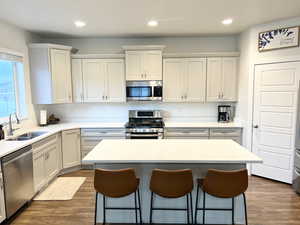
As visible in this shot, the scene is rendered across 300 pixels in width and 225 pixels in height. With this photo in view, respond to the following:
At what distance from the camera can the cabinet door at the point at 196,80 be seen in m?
4.75

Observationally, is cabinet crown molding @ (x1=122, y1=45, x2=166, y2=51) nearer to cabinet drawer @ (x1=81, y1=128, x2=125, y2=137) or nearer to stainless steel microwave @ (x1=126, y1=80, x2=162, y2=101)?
stainless steel microwave @ (x1=126, y1=80, x2=162, y2=101)

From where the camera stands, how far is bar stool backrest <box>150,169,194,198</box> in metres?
2.26

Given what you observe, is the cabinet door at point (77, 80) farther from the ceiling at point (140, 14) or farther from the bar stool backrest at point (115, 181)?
the bar stool backrest at point (115, 181)

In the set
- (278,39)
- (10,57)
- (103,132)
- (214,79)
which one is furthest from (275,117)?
(10,57)

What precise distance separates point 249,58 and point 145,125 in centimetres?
233

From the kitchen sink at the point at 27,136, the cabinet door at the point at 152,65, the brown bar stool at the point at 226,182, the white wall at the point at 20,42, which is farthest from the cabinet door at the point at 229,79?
the white wall at the point at 20,42

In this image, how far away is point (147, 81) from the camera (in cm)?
474

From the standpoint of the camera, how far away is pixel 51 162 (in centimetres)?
Answer: 390

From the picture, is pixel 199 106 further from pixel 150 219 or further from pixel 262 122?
pixel 150 219

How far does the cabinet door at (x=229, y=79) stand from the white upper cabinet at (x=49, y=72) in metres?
3.20

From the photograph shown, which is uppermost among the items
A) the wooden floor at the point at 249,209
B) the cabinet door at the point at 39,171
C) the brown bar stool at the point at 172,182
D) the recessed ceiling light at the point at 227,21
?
the recessed ceiling light at the point at 227,21

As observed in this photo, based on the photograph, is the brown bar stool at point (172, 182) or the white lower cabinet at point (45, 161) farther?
the white lower cabinet at point (45, 161)

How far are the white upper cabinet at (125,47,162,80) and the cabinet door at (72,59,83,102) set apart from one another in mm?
1002

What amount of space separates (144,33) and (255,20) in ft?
6.58
